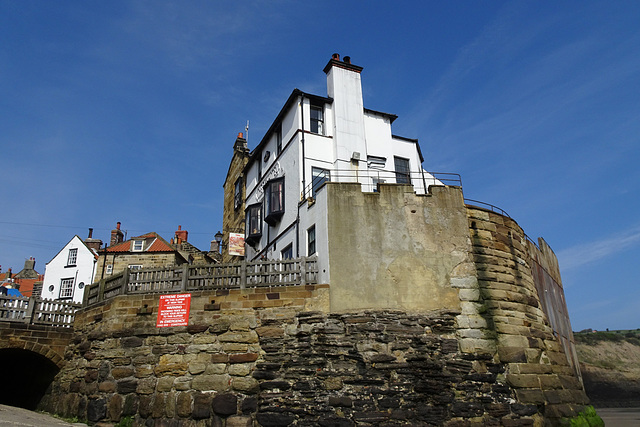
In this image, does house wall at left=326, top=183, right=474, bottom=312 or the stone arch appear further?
the stone arch

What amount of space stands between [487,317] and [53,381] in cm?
1542

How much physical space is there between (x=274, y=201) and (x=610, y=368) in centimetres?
5046

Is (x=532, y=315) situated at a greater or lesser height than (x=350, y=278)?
lesser

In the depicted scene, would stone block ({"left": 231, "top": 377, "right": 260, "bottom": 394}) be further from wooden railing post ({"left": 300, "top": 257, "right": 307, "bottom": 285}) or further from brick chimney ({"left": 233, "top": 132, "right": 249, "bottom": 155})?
brick chimney ({"left": 233, "top": 132, "right": 249, "bottom": 155})

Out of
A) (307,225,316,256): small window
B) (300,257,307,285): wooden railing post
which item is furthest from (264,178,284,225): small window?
(300,257,307,285): wooden railing post

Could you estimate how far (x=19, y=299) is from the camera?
58.5ft

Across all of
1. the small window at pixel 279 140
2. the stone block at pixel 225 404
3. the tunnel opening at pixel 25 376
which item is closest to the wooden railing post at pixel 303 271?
the stone block at pixel 225 404

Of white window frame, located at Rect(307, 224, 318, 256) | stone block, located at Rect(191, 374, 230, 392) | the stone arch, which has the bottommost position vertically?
stone block, located at Rect(191, 374, 230, 392)

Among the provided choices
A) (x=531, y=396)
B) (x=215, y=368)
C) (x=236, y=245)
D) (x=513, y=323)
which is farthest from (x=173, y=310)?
(x=531, y=396)

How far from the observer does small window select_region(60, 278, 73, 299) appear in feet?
115

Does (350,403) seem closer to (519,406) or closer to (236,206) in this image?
(519,406)

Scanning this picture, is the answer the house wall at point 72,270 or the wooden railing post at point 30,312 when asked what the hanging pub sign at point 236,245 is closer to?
the wooden railing post at point 30,312

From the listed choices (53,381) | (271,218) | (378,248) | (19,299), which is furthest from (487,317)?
(19,299)

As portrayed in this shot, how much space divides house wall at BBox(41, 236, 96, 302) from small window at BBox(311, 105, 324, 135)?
23219 mm
